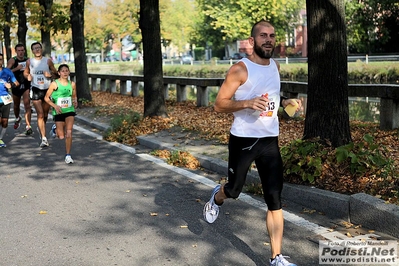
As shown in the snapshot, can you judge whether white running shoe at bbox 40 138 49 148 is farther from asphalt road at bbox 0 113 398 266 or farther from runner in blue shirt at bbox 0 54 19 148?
asphalt road at bbox 0 113 398 266

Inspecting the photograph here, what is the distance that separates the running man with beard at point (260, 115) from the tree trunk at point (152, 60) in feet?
29.4

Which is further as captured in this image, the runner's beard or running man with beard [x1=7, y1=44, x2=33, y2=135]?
running man with beard [x1=7, y1=44, x2=33, y2=135]

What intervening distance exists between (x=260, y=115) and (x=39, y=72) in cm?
825

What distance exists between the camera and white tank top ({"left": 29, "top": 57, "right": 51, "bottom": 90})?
12172 mm

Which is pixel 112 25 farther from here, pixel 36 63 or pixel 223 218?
pixel 223 218

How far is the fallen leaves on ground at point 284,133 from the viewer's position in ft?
21.1

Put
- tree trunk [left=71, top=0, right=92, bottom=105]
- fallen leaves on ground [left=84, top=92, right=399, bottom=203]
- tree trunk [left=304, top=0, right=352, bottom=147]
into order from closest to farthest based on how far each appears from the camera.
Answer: fallen leaves on ground [left=84, top=92, right=399, bottom=203] → tree trunk [left=304, top=0, right=352, bottom=147] → tree trunk [left=71, top=0, right=92, bottom=105]

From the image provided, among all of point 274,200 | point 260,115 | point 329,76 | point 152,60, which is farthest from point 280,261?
point 152,60

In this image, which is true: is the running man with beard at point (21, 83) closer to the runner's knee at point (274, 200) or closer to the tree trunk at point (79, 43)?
the tree trunk at point (79, 43)

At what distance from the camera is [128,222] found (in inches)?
242

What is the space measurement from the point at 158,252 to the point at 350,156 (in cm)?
274

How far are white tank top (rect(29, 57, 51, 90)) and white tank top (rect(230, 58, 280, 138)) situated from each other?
8065 mm

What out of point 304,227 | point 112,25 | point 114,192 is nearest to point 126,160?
point 114,192

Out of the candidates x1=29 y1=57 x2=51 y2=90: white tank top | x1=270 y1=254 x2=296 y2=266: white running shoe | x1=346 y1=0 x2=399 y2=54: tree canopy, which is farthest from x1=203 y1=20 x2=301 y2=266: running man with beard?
x1=346 y1=0 x2=399 y2=54: tree canopy
